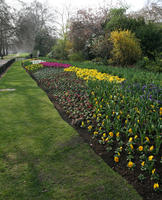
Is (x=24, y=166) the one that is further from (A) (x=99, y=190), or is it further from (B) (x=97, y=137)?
Result: (B) (x=97, y=137)

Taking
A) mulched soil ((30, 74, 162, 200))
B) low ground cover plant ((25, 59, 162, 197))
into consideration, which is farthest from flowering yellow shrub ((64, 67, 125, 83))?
mulched soil ((30, 74, 162, 200))

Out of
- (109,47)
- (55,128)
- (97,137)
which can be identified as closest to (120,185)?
(97,137)

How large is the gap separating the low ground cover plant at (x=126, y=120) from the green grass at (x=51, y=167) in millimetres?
327

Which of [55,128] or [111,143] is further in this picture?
[55,128]

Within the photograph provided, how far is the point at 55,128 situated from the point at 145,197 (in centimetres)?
250

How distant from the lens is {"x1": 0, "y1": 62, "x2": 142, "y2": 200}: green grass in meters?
2.38

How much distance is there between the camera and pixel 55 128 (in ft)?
14.3

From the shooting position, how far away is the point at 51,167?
2.90 meters

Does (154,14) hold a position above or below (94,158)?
above

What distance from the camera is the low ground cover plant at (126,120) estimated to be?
281 cm

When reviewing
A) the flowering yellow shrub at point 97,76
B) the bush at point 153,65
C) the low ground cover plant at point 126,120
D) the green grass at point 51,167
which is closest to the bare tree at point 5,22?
the flowering yellow shrub at point 97,76

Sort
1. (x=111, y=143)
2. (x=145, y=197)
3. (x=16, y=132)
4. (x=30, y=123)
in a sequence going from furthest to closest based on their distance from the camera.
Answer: (x=30, y=123) → (x=16, y=132) → (x=111, y=143) → (x=145, y=197)

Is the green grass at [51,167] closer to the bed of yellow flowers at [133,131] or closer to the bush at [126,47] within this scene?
the bed of yellow flowers at [133,131]

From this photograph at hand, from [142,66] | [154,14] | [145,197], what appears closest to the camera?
[145,197]
